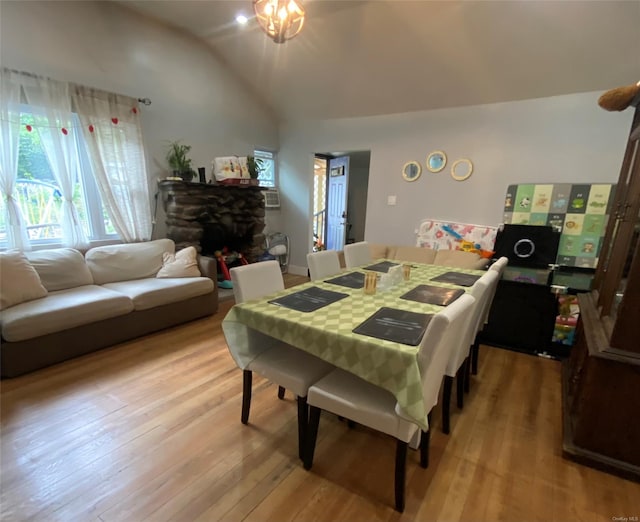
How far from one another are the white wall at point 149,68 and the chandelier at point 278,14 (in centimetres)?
A: 239

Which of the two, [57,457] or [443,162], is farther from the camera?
[443,162]

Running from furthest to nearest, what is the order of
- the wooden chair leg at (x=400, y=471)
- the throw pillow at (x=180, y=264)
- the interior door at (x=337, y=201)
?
the interior door at (x=337, y=201) → the throw pillow at (x=180, y=264) → the wooden chair leg at (x=400, y=471)

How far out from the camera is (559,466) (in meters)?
1.60

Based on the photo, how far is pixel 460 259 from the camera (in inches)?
128

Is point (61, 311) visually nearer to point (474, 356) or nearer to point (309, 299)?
point (309, 299)

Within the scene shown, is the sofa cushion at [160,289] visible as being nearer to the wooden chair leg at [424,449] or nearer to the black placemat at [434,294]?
the black placemat at [434,294]

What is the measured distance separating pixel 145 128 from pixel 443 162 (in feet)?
11.4

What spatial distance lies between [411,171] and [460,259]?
1377 mm

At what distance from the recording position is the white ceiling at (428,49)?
8.15 ft

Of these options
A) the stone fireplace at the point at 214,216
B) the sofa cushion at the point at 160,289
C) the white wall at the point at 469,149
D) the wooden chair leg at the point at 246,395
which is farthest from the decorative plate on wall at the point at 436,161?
the wooden chair leg at the point at 246,395

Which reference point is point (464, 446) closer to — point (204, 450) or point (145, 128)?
point (204, 450)

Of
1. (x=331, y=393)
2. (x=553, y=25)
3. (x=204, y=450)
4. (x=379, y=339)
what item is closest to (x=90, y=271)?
(x=204, y=450)

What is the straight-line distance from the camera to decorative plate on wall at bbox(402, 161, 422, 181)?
12.9 feet

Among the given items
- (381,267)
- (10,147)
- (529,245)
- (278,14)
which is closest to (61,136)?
(10,147)
